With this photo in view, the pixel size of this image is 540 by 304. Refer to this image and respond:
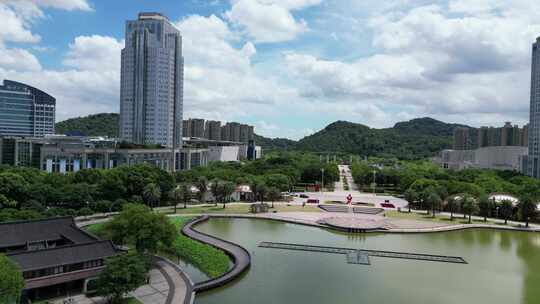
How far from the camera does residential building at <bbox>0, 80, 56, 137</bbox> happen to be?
10206 cm

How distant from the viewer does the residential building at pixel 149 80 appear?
9194 cm

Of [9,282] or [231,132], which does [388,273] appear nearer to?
[9,282]

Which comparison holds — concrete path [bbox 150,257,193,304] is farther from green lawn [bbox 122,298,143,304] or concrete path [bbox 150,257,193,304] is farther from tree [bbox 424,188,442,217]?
tree [bbox 424,188,442,217]

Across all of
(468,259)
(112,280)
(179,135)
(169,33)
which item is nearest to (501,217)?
(468,259)

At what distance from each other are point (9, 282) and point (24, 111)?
106 m

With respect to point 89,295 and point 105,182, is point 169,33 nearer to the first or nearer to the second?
point 105,182

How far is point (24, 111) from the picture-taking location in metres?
105

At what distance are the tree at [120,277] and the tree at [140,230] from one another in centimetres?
603

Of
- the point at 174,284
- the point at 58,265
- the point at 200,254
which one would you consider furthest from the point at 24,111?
the point at 174,284

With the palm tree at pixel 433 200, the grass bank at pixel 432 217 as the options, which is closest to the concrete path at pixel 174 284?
the grass bank at pixel 432 217

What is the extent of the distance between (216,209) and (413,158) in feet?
487

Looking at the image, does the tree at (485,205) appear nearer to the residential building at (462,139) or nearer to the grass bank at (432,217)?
the grass bank at (432,217)

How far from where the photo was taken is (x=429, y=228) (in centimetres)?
4475

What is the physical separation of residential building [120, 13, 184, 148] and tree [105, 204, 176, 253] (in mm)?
68248
